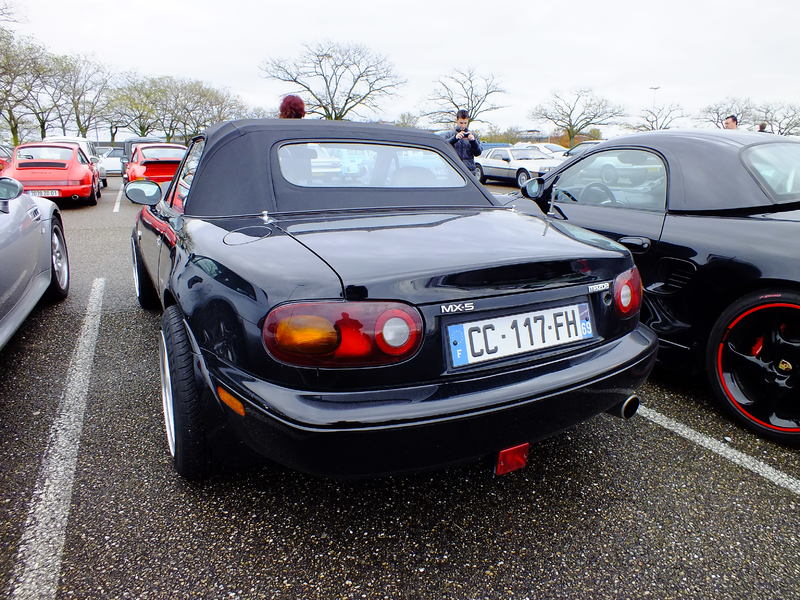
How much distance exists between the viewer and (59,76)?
39.1 meters

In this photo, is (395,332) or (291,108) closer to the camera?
(395,332)

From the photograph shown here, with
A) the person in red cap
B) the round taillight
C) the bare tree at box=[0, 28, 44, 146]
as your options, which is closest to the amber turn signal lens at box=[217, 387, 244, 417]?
the round taillight

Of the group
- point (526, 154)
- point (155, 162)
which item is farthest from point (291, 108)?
point (526, 154)

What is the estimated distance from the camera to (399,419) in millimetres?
1393

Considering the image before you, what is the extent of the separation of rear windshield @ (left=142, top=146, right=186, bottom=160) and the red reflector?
1202 centimetres

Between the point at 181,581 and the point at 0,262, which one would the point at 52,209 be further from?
the point at 181,581

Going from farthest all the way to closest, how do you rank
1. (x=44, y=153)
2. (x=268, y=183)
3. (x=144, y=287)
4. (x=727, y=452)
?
1. (x=44, y=153)
2. (x=144, y=287)
3. (x=727, y=452)
4. (x=268, y=183)

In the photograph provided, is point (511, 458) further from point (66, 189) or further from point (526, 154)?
point (526, 154)

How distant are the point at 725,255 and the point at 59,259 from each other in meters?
4.76

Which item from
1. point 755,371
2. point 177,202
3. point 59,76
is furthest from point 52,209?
point 59,76

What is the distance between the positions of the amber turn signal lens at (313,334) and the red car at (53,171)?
→ 37.2 feet

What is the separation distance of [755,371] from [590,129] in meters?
61.3

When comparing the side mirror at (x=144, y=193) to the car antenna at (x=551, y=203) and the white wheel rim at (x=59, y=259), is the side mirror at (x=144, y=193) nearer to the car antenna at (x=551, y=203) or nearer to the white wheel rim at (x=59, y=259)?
the white wheel rim at (x=59, y=259)

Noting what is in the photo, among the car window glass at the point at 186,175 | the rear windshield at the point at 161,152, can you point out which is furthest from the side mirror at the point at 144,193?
the rear windshield at the point at 161,152
